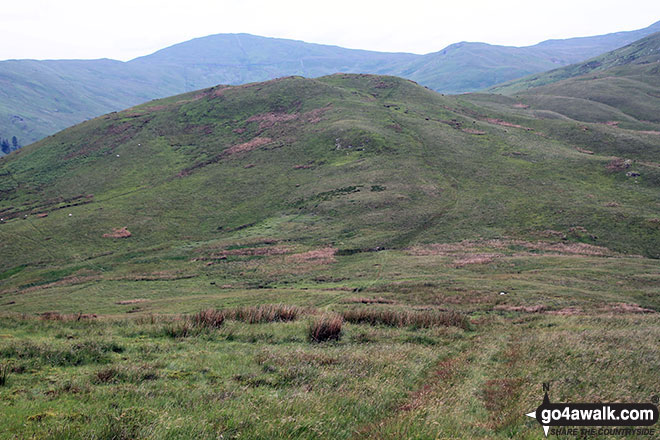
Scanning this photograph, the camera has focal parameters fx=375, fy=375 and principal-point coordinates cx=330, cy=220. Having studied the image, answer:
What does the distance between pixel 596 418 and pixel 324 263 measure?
38829 mm

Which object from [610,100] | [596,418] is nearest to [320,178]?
[596,418]

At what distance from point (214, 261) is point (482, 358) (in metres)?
42.3

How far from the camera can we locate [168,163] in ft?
320

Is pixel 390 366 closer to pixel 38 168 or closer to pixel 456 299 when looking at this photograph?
pixel 456 299

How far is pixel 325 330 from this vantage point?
17.1 metres

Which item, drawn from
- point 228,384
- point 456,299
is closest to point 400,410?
point 228,384

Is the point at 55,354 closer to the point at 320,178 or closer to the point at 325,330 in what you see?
the point at 325,330

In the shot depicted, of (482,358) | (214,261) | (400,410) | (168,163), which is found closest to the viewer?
(400,410)

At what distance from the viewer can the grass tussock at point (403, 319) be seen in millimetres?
20500

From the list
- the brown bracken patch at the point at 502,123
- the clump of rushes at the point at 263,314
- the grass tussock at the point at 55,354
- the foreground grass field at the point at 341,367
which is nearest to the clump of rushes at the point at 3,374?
the foreground grass field at the point at 341,367

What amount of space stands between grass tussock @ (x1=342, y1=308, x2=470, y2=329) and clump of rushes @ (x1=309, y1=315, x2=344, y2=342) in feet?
11.4

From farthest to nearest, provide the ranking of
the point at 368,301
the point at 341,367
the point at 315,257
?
the point at 315,257 < the point at 368,301 < the point at 341,367

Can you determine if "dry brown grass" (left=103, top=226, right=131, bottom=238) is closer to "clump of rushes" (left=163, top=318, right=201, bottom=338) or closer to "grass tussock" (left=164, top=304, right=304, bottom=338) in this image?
"grass tussock" (left=164, top=304, right=304, bottom=338)

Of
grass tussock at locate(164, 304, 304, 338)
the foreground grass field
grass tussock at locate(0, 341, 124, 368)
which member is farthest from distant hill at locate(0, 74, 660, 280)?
grass tussock at locate(0, 341, 124, 368)
